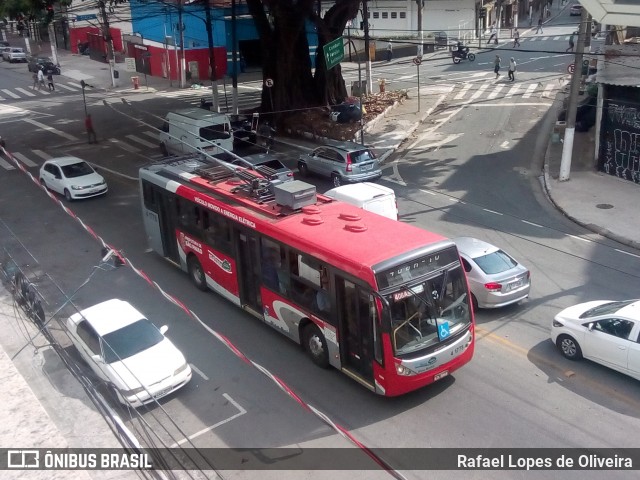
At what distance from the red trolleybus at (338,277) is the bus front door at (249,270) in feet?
0.08

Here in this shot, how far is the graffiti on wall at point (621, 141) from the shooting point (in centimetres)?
2503

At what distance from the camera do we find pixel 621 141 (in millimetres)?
25562

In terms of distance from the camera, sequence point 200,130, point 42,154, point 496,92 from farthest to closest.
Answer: point 496,92, point 42,154, point 200,130

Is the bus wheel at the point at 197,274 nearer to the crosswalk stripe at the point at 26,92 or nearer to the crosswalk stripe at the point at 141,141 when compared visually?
the crosswalk stripe at the point at 141,141

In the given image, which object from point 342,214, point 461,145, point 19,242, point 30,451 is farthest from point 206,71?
point 30,451

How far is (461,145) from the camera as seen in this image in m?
32.0

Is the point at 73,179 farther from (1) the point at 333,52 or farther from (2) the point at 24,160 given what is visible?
(1) the point at 333,52

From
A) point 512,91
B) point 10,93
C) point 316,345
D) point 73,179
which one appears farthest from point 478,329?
point 10,93

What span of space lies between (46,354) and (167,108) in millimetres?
34497

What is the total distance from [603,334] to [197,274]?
31.0 feet

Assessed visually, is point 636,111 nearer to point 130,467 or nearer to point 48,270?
point 48,270

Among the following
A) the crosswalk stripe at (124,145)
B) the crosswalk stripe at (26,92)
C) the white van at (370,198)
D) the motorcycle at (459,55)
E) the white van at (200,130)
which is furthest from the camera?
the motorcycle at (459,55)

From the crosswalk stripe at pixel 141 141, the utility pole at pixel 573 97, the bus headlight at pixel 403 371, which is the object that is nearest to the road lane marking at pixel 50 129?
the crosswalk stripe at pixel 141 141

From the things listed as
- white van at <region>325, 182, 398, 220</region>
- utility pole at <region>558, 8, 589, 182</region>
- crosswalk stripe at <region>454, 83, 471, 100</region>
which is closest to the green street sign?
utility pole at <region>558, 8, 589, 182</region>
